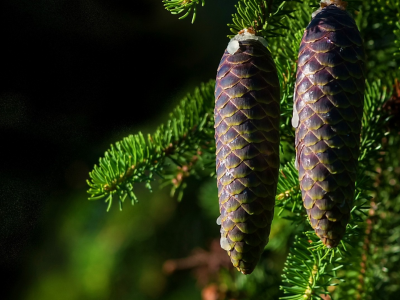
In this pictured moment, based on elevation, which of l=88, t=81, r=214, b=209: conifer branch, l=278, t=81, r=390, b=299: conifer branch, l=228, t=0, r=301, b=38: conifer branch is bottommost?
l=278, t=81, r=390, b=299: conifer branch

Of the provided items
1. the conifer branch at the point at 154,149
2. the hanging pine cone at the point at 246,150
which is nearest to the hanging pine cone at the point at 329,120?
the hanging pine cone at the point at 246,150

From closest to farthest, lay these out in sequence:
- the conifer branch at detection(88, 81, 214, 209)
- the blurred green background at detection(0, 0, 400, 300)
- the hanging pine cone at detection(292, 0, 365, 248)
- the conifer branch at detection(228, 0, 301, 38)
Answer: the hanging pine cone at detection(292, 0, 365, 248) < the conifer branch at detection(228, 0, 301, 38) < the conifer branch at detection(88, 81, 214, 209) < the blurred green background at detection(0, 0, 400, 300)

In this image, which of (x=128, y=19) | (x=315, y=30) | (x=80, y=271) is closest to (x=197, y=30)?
(x=128, y=19)

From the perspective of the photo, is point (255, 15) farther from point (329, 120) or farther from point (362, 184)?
point (362, 184)

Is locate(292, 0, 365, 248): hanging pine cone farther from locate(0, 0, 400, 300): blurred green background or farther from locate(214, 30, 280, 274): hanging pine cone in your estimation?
locate(0, 0, 400, 300): blurred green background

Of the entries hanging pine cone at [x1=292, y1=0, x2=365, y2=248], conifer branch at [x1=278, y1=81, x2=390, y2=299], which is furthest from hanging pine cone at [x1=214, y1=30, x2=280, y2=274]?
conifer branch at [x1=278, y1=81, x2=390, y2=299]

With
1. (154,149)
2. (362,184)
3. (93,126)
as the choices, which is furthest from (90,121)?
(362,184)

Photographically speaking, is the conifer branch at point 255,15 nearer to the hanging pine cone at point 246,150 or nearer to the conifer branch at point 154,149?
the hanging pine cone at point 246,150

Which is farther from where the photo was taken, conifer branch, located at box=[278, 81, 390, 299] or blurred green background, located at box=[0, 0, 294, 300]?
blurred green background, located at box=[0, 0, 294, 300]
